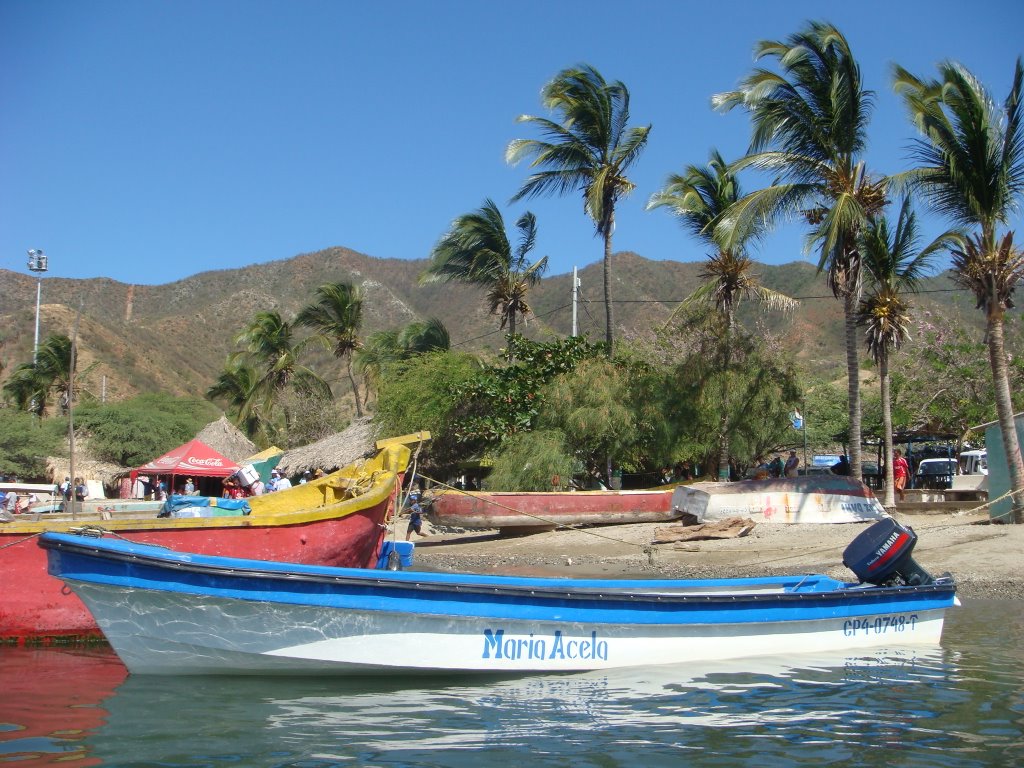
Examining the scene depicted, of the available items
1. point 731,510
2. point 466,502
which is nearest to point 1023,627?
point 731,510

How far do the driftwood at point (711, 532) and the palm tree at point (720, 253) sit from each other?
17.4 feet

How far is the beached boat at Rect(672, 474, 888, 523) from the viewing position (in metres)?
18.0

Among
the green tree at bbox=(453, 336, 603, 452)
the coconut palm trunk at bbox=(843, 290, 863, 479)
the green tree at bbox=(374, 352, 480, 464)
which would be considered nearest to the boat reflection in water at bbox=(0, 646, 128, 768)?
the coconut palm trunk at bbox=(843, 290, 863, 479)

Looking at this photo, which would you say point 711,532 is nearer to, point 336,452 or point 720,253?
point 720,253

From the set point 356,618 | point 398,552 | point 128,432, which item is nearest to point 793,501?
point 398,552

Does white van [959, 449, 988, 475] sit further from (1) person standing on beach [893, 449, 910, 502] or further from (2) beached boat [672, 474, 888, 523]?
(2) beached boat [672, 474, 888, 523]

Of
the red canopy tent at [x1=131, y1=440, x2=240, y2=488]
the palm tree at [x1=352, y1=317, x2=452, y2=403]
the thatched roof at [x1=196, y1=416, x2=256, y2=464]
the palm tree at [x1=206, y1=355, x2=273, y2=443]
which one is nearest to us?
the red canopy tent at [x1=131, y1=440, x2=240, y2=488]

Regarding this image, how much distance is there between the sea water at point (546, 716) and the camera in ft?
19.7

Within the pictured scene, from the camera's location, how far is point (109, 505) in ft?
63.2

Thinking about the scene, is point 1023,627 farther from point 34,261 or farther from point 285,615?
point 34,261

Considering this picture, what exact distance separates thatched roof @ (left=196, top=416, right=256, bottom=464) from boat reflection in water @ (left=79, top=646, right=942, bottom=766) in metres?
27.9

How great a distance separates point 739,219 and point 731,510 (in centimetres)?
605

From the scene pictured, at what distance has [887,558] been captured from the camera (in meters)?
9.12

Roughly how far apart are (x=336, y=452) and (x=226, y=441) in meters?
5.85
